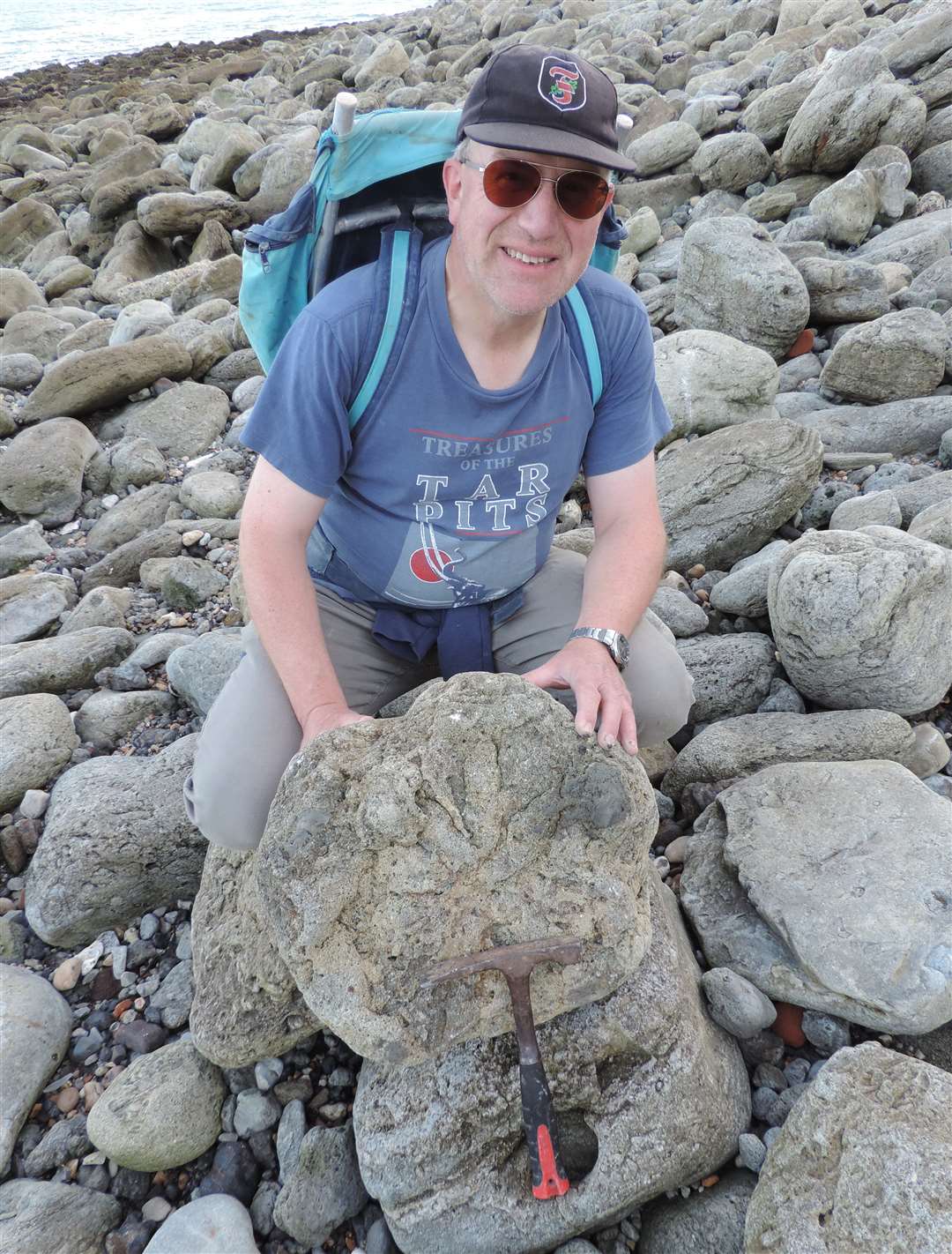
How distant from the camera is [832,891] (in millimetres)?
2891

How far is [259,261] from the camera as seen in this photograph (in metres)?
3.08

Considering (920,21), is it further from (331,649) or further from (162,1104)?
(162,1104)

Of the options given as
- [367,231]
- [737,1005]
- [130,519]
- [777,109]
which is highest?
[777,109]

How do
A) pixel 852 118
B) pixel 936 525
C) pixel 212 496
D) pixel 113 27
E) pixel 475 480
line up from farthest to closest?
1. pixel 113 27
2. pixel 852 118
3. pixel 212 496
4. pixel 936 525
5. pixel 475 480

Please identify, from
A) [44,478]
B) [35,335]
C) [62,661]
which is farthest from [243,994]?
[35,335]

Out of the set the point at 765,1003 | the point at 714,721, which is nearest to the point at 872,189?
the point at 714,721

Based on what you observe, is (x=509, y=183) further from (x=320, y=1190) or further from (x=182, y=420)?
(x=182, y=420)

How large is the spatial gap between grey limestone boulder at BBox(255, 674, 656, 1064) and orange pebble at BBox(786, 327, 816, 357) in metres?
6.07

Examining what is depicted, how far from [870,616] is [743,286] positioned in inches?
178

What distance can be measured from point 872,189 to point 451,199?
8.24m

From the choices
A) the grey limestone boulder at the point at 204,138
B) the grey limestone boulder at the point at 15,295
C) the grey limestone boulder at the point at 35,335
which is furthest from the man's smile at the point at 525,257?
the grey limestone boulder at the point at 204,138

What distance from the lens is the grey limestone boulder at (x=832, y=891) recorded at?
106 inches

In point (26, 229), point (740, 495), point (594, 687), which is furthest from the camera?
point (26, 229)

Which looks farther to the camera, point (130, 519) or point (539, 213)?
point (130, 519)
